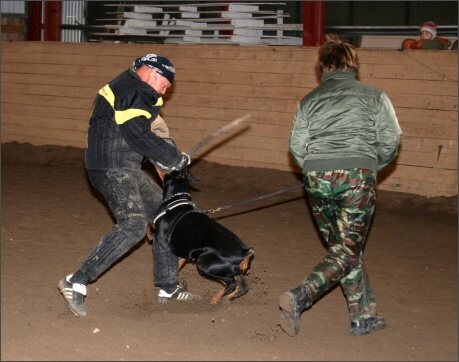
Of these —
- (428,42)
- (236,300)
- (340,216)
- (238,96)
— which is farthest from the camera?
(238,96)

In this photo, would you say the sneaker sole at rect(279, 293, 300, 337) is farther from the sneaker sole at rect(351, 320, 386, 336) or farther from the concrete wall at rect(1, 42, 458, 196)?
the concrete wall at rect(1, 42, 458, 196)

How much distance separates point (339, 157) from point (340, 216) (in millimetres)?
383

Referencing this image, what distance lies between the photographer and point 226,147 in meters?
11.6

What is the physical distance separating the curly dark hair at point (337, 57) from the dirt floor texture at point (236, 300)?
1764 millimetres

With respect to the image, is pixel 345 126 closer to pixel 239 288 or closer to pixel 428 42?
pixel 239 288

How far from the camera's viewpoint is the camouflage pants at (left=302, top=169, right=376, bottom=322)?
196 inches

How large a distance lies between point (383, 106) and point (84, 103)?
8.59m

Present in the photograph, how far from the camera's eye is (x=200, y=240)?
5.41 metres

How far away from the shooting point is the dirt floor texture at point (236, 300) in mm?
4824

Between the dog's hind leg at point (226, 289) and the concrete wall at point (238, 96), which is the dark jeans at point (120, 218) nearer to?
the dog's hind leg at point (226, 289)

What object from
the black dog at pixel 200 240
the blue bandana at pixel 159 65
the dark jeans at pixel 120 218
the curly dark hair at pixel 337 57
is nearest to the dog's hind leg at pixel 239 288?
the black dog at pixel 200 240

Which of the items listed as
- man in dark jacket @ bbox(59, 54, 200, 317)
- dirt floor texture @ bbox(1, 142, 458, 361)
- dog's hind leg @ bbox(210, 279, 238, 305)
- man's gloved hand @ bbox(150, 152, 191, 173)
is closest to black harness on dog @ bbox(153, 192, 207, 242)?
man in dark jacket @ bbox(59, 54, 200, 317)

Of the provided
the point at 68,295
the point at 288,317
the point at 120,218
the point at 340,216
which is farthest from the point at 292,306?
the point at 68,295

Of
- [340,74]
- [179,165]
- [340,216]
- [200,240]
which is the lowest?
[200,240]
